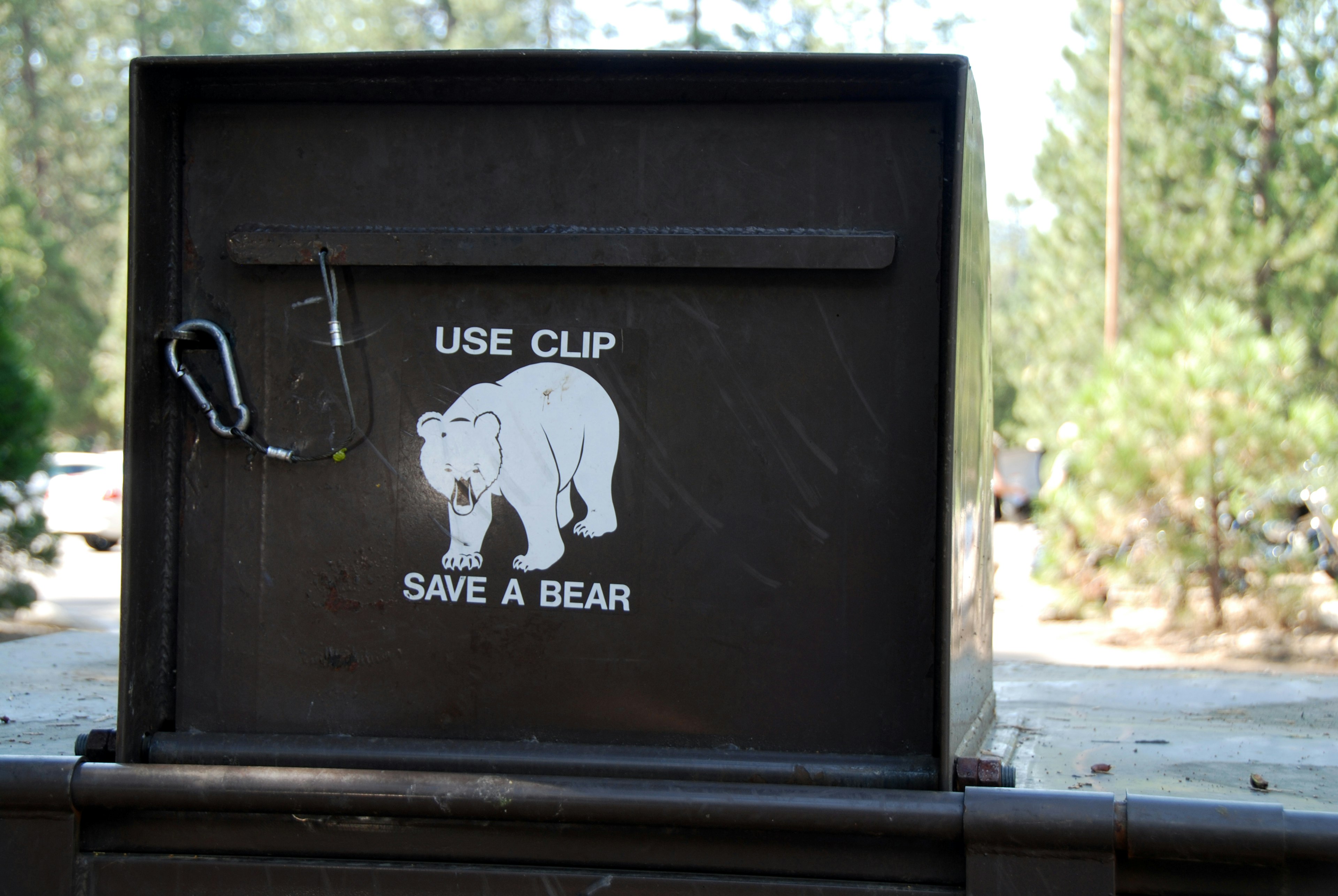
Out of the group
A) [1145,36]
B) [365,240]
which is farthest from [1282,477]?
[1145,36]

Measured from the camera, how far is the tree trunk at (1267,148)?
71.1 ft

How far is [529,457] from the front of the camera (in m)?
2.49

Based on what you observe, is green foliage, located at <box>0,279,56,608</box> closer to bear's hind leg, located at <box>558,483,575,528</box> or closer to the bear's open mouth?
the bear's open mouth

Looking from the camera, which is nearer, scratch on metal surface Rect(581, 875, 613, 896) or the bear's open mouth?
scratch on metal surface Rect(581, 875, 613, 896)

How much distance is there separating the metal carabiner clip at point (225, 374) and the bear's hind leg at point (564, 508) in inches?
26.9

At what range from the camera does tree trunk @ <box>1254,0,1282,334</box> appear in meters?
21.7

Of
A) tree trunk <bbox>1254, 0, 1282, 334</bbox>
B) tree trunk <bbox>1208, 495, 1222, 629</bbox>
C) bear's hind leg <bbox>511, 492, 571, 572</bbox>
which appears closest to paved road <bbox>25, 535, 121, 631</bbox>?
bear's hind leg <bbox>511, 492, 571, 572</bbox>

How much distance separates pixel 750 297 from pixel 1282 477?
8436mm

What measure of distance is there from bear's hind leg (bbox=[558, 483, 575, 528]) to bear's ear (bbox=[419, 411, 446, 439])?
29 cm

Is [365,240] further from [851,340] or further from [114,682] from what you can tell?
[114,682]

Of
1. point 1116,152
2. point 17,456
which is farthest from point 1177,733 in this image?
point 1116,152

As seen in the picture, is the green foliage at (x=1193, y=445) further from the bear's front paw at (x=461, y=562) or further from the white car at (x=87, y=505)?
the white car at (x=87, y=505)

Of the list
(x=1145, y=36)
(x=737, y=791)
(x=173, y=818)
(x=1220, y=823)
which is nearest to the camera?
(x=1220, y=823)

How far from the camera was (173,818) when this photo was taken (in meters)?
2.42
